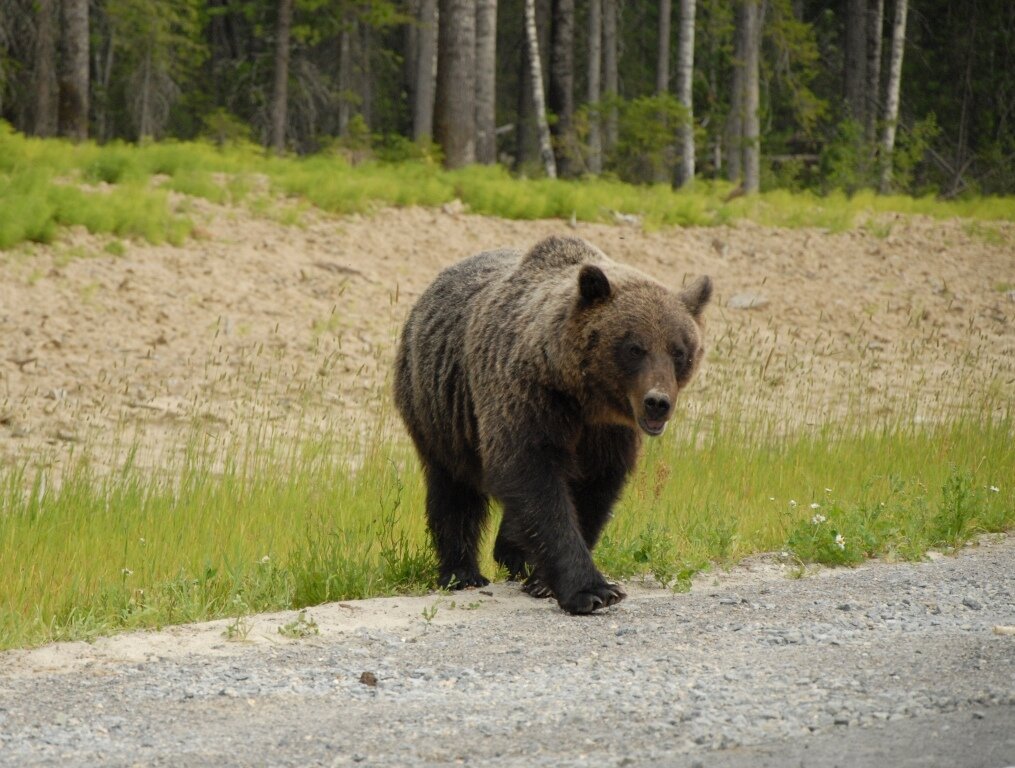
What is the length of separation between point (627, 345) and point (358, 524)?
2.14 metres

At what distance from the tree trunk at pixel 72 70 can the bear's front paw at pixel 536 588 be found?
15.6m

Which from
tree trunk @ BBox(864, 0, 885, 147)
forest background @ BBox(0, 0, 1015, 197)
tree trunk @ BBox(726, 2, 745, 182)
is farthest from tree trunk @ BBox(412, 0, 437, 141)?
tree trunk @ BBox(864, 0, 885, 147)

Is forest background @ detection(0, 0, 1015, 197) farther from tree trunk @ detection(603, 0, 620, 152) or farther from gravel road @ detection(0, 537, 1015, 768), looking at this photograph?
gravel road @ detection(0, 537, 1015, 768)

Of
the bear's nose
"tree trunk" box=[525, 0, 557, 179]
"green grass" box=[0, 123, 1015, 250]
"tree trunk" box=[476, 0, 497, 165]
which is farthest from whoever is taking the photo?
"tree trunk" box=[525, 0, 557, 179]

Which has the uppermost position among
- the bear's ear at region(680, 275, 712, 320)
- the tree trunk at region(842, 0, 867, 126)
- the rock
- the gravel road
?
the tree trunk at region(842, 0, 867, 126)

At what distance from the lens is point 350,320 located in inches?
552

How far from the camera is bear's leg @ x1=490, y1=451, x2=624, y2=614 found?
6.02 meters

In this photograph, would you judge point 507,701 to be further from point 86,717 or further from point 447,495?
point 447,495

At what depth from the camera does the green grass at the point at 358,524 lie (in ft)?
19.9

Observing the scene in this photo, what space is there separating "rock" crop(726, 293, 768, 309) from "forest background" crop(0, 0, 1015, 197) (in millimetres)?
5522

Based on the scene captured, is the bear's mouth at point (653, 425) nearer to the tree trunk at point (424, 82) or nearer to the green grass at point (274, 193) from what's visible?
the green grass at point (274, 193)

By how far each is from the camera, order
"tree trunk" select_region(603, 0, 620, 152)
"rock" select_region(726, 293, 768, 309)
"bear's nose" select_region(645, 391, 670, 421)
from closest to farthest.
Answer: "bear's nose" select_region(645, 391, 670, 421) < "rock" select_region(726, 293, 768, 309) < "tree trunk" select_region(603, 0, 620, 152)

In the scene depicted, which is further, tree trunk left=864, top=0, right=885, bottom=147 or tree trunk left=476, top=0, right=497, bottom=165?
tree trunk left=864, top=0, right=885, bottom=147

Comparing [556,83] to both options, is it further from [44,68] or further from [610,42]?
[44,68]
